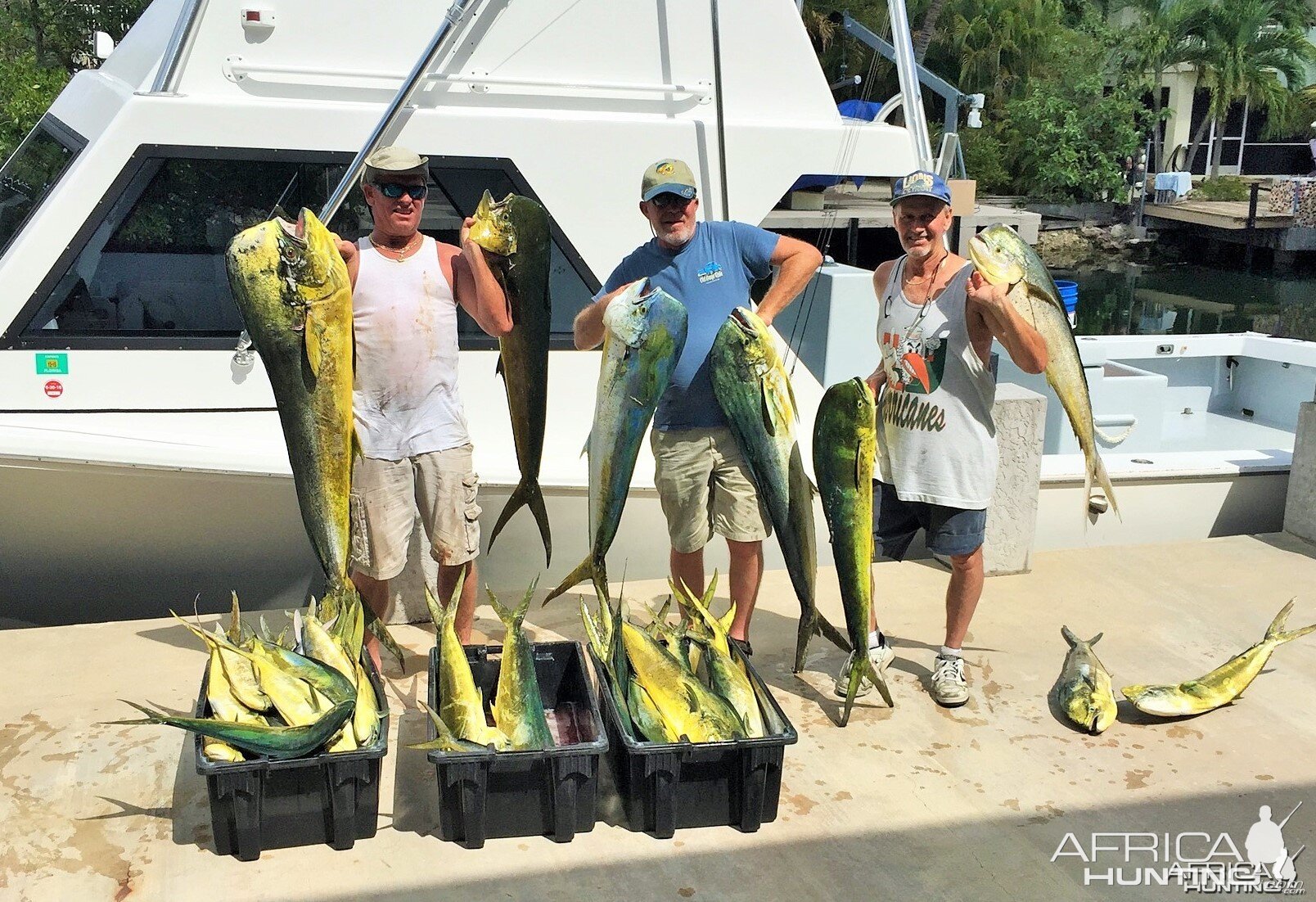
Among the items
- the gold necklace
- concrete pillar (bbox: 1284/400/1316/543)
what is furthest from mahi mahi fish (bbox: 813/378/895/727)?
concrete pillar (bbox: 1284/400/1316/543)

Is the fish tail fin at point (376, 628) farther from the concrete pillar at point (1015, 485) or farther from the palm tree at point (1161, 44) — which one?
the palm tree at point (1161, 44)

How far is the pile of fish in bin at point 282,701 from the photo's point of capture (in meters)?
2.82

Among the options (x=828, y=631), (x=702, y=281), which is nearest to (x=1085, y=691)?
(x=828, y=631)

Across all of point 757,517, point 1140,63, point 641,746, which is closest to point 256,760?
point 641,746

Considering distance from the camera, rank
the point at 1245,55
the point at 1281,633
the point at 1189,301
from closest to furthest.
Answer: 1. the point at 1281,633
2. the point at 1189,301
3. the point at 1245,55

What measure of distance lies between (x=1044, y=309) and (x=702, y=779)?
73.6 inches

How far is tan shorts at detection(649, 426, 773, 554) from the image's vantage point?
381 centimetres

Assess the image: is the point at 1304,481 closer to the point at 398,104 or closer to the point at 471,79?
the point at 471,79

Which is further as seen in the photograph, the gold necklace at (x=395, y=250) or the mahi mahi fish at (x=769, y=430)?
the gold necklace at (x=395, y=250)

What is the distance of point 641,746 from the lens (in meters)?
2.98

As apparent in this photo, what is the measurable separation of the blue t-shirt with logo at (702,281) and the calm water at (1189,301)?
20.4 meters

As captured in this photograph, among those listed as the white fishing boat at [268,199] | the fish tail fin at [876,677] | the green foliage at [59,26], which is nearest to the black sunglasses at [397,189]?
the white fishing boat at [268,199]

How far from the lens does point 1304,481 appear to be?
564 centimetres

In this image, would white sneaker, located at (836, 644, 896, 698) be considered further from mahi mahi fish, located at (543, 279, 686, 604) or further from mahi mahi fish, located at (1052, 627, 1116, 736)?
mahi mahi fish, located at (543, 279, 686, 604)
